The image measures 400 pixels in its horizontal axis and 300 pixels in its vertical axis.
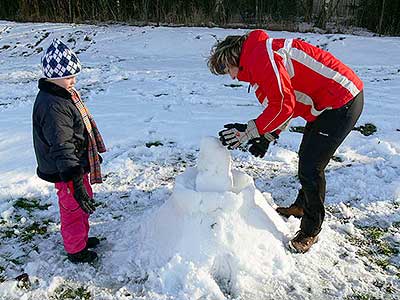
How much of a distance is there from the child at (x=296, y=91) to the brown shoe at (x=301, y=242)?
0.95 ft

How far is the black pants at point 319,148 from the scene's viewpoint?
282 cm

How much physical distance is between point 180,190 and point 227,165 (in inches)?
14.0

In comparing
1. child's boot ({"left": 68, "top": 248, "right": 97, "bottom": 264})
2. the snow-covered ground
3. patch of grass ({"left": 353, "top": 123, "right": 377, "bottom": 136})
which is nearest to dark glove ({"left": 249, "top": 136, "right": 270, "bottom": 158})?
the snow-covered ground

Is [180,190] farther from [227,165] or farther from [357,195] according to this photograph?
[357,195]

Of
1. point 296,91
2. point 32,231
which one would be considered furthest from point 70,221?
point 296,91

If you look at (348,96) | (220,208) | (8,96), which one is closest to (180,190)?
(220,208)

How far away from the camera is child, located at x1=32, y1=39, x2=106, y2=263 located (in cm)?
272

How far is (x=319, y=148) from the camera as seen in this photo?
2.88 metres

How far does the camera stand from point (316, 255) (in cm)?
316

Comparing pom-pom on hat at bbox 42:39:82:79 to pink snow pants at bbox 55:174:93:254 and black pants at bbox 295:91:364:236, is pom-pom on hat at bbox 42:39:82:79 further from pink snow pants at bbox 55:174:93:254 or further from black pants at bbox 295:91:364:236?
black pants at bbox 295:91:364:236

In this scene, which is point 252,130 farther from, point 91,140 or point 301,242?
point 91,140

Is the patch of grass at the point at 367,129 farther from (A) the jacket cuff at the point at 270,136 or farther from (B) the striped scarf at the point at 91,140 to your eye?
(B) the striped scarf at the point at 91,140

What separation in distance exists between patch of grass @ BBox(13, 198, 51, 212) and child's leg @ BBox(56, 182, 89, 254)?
864 mm

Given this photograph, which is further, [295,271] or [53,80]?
[295,271]
